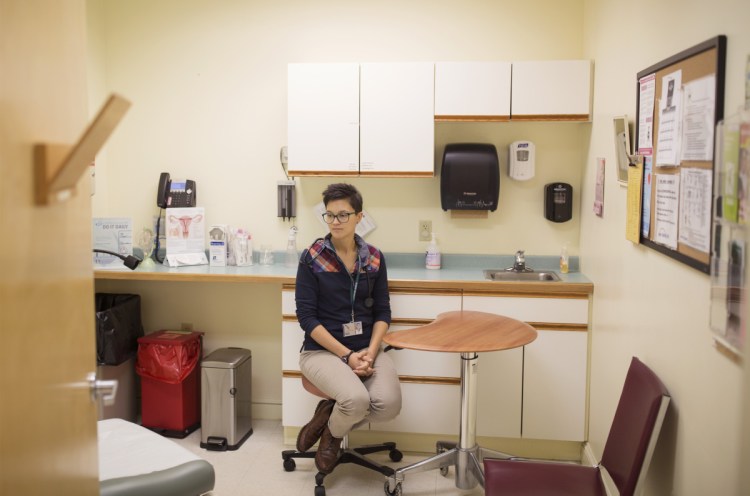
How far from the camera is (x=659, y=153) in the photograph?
7.98 ft

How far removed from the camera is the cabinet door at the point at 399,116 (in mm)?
3777

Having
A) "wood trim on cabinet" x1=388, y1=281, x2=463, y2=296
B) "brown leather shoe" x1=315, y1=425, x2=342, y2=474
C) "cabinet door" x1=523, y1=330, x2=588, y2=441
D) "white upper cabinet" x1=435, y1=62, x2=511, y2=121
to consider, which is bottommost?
"brown leather shoe" x1=315, y1=425, x2=342, y2=474

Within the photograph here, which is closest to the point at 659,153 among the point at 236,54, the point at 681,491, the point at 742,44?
the point at 742,44

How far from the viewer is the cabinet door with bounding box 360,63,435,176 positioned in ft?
12.4

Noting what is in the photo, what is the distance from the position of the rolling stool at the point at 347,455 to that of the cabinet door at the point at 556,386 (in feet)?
2.41

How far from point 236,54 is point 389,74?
102 cm

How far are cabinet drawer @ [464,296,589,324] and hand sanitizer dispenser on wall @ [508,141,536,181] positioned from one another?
75 cm

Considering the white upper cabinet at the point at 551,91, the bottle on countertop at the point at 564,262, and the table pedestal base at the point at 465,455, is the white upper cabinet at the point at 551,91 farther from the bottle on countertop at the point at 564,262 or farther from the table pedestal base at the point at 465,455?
the table pedestal base at the point at 465,455

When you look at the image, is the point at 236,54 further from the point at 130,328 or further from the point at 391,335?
the point at 391,335

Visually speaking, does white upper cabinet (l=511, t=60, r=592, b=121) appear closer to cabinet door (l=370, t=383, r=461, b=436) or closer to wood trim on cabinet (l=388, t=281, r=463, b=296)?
wood trim on cabinet (l=388, t=281, r=463, b=296)

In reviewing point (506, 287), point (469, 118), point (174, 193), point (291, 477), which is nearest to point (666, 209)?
point (506, 287)

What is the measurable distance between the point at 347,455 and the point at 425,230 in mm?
1386

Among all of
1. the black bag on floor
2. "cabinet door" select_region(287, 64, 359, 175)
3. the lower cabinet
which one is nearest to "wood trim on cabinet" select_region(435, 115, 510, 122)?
"cabinet door" select_region(287, 64, 359, 175)

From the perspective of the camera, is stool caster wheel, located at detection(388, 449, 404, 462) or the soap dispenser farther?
the soap dispenser
